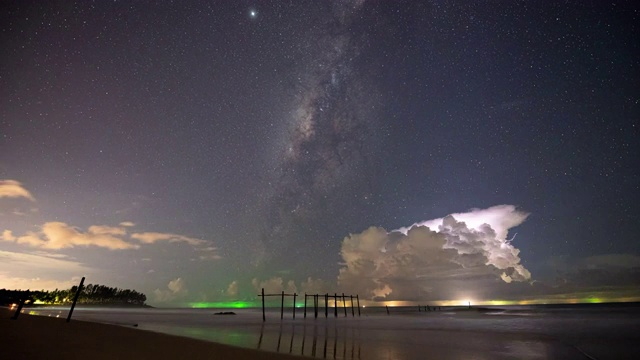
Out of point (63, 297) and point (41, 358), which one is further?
point (63, 297)

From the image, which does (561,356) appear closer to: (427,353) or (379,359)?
(427,353)

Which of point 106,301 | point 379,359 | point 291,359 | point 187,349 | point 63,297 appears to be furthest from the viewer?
point 106,301

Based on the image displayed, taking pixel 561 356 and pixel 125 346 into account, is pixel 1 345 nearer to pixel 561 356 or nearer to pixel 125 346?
pixel 125 346

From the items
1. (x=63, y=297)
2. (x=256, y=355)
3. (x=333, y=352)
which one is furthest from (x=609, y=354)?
(x=63, y=297)

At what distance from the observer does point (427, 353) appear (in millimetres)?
17016

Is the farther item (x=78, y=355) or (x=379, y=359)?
(x=379, y=359)

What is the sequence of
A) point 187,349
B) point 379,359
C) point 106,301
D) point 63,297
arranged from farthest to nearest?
1. point 106,301
2. point 63,297
3. point 379,359
4. point 187,349

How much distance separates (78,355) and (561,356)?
69.2 feet

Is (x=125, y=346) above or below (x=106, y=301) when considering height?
below

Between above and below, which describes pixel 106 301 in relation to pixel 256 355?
above

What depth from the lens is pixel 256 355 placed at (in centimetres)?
1302

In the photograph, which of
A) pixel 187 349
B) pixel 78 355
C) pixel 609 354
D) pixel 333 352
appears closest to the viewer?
pixel 78 355

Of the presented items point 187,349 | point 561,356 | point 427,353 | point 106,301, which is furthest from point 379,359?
point 106,301

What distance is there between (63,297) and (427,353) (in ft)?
548
